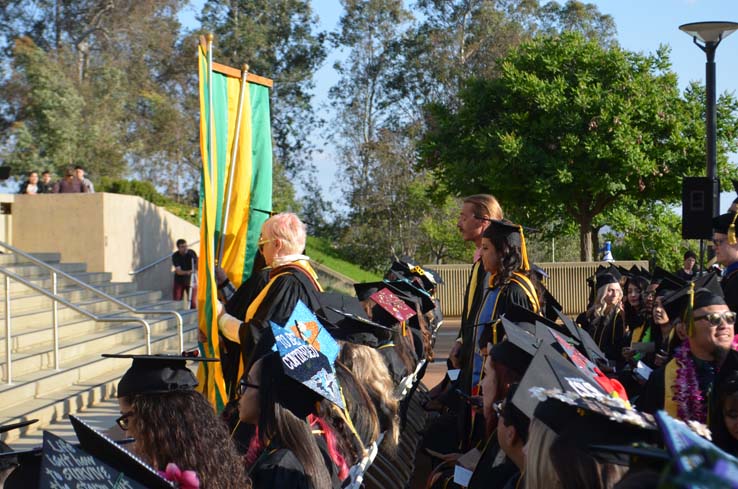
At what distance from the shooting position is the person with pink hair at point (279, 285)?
5.29 metres

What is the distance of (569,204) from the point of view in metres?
22.5

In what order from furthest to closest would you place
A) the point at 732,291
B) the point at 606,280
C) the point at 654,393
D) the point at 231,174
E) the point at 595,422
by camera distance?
the point at 606,280 < the point at 231,174 < the point at 732,291 < the point at 654,393 < the point at 595,422

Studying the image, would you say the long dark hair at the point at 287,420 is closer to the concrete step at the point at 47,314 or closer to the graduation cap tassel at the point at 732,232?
the graduation cap tassel at the point at 732,232

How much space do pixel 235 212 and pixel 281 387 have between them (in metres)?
3.63

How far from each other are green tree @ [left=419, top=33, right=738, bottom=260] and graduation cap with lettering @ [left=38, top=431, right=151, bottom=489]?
2002 cm

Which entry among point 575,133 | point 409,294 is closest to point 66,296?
point 409,294

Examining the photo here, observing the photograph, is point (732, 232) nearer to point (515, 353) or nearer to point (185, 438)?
point (515, 353)

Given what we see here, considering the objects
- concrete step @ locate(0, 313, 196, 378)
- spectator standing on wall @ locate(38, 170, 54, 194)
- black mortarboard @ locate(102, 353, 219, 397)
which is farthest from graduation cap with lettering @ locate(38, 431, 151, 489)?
spectator standing on wall @ locate(38, 170, 54, 194)

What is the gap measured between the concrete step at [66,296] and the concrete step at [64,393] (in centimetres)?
136

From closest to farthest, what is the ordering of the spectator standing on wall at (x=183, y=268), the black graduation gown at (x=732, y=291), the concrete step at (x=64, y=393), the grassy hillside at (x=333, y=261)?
the black graduation gown at (x=732, y=291) → the concrete step at (x=64, y=393) → the spectator standing on wall at (x=183, y=268) → the grassy hillside at (x=333, y=261)

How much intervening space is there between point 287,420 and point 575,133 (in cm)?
2024

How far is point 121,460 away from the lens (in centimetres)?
208

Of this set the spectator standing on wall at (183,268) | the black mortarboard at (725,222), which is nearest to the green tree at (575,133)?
the spectator standing on wall at (183,268)

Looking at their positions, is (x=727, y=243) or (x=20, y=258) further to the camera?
(x=20, y=258)
